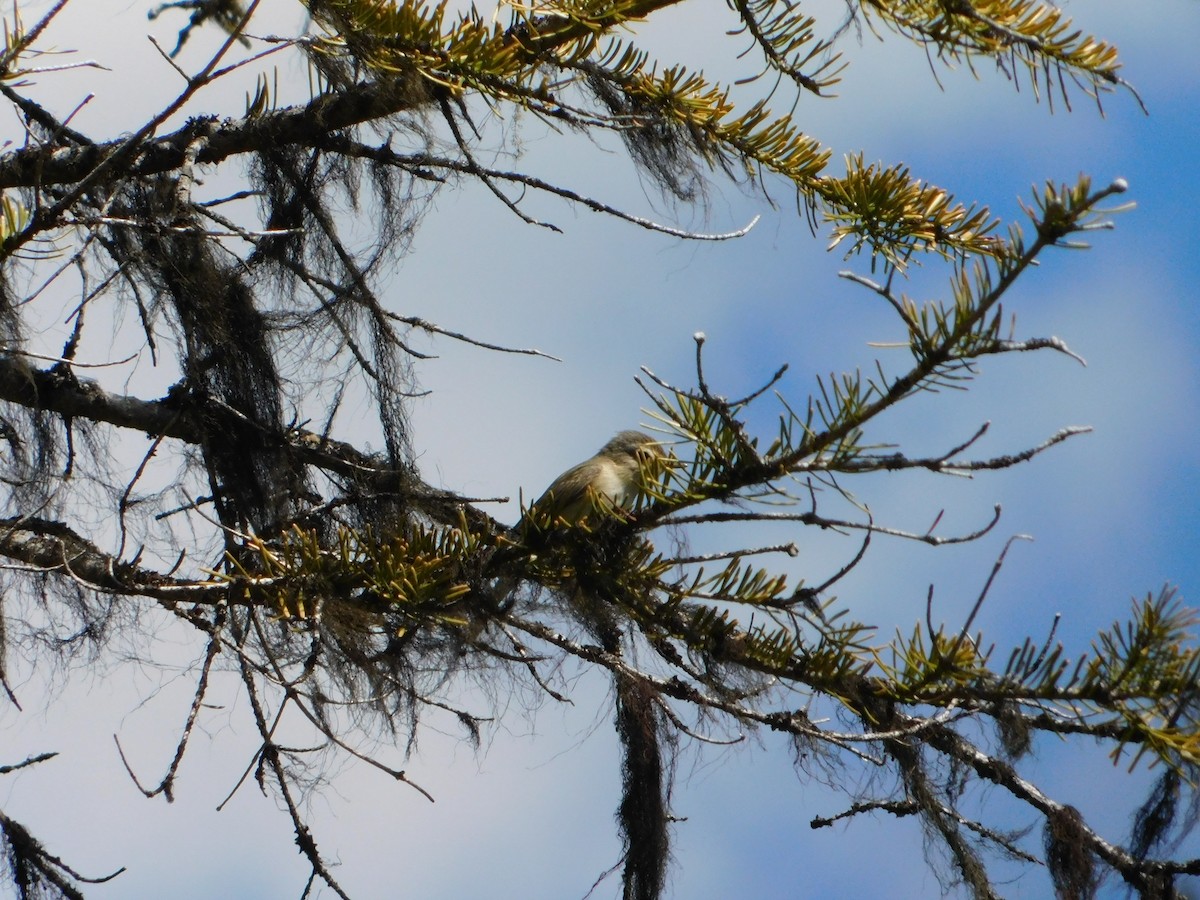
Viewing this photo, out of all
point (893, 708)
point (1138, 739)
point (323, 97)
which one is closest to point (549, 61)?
point (323, 97)

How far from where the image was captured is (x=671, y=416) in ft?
6.17

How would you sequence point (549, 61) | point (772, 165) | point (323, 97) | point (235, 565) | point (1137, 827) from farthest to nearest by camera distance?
1. point (323, 97)
2. point (772, 165)
3. point (549, 61)
4. point (1137, 827)
5. point (235, 565)

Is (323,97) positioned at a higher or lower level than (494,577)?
higher

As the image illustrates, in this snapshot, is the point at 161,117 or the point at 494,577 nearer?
the point at 161,117

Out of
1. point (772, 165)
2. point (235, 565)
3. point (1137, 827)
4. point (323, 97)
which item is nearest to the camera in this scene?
point (235, 565)

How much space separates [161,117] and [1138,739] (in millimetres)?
1851

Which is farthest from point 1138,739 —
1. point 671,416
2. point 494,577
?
point 494,577

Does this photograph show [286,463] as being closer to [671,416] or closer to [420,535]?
[420,535]

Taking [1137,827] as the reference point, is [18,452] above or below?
above

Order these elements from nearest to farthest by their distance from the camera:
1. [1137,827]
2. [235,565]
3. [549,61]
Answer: [235,565], [1137,827], [549,61]

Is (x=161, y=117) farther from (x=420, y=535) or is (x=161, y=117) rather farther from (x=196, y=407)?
(x=196, y=407)

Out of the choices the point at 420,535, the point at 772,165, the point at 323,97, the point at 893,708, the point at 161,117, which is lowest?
the point at 893,708

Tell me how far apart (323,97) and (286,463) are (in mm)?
1039

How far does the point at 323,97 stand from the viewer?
3.36 m
